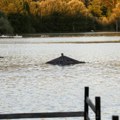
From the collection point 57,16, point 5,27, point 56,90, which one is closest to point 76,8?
point 57,16

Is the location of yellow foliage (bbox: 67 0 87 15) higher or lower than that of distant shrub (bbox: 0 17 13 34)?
higher

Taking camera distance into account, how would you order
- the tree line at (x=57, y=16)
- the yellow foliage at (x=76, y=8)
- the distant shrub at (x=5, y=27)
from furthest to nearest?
the yellow foliage at (x=76, y=8), the tree line at (x=57, y=16), the distant shrub at (x=5, y=27)

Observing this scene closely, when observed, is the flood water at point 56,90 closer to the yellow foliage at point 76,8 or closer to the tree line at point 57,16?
the tree line at point 57,16

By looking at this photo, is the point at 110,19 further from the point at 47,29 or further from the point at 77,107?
Answer: the point at 77,107

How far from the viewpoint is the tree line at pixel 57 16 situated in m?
143

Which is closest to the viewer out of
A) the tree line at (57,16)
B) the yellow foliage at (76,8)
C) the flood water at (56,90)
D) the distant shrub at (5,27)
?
the flood water at (56,90)

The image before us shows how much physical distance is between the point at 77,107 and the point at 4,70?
869 inches

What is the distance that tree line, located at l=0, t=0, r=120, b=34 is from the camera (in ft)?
468

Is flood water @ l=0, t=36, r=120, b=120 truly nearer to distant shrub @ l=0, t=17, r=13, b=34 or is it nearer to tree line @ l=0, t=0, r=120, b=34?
distant shrub @ l=0, t=17, r=13, b=34

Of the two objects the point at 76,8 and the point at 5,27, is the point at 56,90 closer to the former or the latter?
the point at 5,27

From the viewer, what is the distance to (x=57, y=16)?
14750cm

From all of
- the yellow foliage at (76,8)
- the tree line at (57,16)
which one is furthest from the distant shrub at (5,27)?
the yellow foliage at (76,8)

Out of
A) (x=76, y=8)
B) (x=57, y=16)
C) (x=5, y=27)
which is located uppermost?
(x=76, y=8)

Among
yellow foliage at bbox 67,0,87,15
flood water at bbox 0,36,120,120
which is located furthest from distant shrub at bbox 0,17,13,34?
flood water at bbox 0,36,120,120
